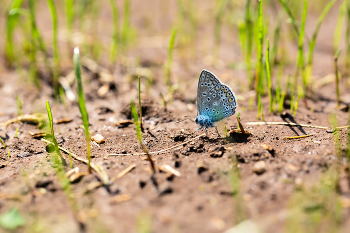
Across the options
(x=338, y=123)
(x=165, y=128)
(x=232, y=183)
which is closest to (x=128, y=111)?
(x=165, y=128)

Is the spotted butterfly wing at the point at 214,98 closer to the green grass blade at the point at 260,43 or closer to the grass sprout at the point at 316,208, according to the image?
the green grass blade at the point at 260,43

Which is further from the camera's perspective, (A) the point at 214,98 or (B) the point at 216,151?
(A) the point at 214,98

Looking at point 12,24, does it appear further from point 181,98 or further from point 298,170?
point 298,170

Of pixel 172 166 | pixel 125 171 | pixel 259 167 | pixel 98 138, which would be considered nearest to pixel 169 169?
pixel 172 166

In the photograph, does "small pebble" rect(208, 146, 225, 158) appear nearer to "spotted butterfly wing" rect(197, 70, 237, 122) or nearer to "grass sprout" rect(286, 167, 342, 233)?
"spotted butterfly wing" rect(197, 70, 237, 122)

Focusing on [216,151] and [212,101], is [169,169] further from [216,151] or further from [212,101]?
[212,101]

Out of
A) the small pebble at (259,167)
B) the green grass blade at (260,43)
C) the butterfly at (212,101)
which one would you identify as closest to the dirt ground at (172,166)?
the small pebble at (259,167)
